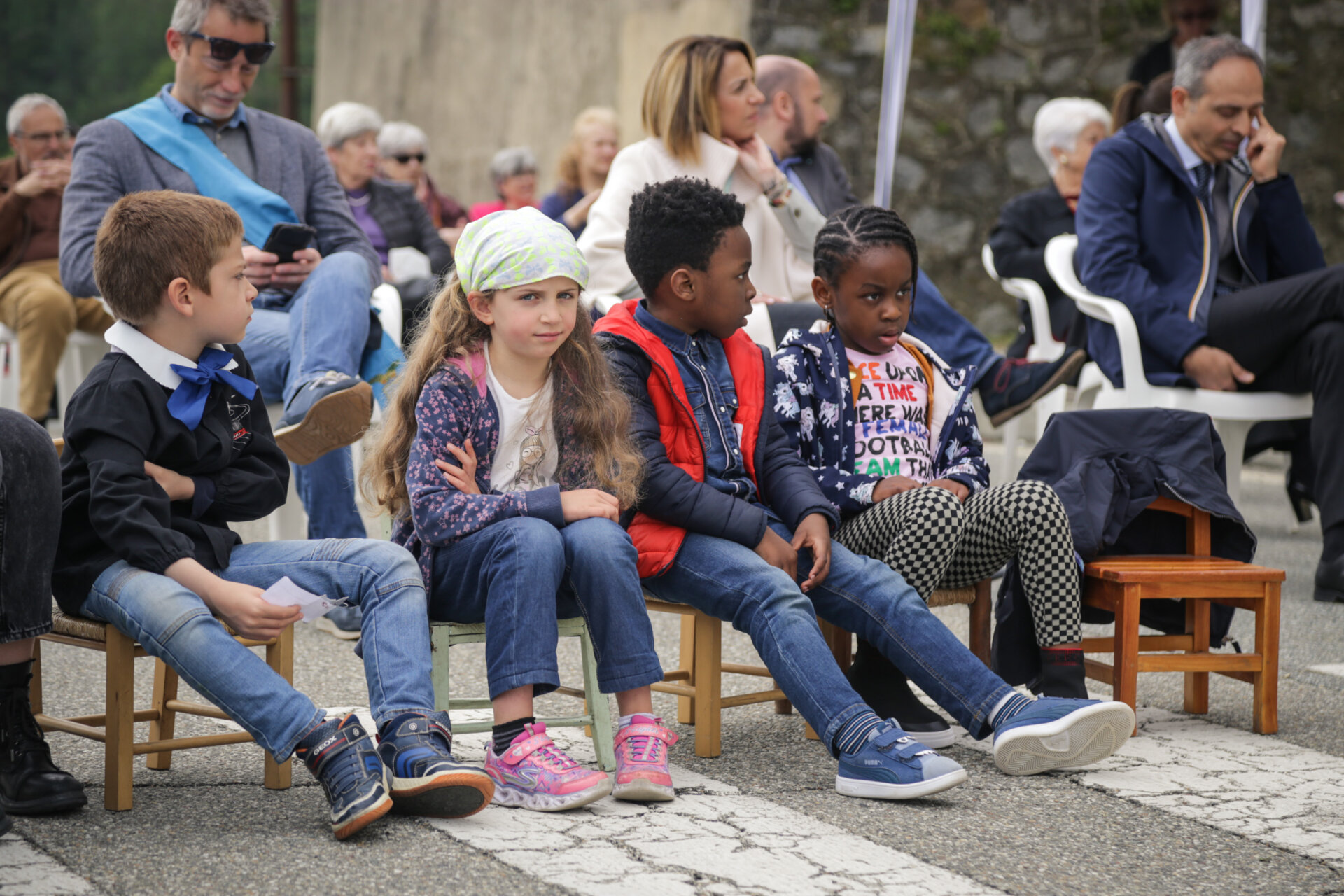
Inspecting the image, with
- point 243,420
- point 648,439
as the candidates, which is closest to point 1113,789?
point 648,439

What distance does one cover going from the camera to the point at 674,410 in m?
2.96

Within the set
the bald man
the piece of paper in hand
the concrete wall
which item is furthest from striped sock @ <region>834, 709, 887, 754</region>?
the concrete wall

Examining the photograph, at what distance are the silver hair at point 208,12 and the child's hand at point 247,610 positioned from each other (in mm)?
2152

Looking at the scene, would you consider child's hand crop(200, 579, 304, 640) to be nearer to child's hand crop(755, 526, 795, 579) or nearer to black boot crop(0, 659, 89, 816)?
black boot crop(0, 659, 89, 816)

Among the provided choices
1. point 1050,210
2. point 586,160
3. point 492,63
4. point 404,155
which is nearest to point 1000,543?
point 1050,210

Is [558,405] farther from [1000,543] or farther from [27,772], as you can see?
[27,772]

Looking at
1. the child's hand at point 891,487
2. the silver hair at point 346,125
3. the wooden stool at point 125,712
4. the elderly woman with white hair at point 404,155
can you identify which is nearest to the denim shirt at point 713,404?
the child's hand at point 891,487

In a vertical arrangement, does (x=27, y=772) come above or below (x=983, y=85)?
below

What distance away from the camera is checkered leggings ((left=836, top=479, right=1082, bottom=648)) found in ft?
9.67

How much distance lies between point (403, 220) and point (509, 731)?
4.38 m

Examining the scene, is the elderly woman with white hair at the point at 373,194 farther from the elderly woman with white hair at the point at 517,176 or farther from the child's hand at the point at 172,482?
the child's hand at the point at 172,482

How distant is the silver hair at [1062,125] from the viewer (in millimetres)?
6426

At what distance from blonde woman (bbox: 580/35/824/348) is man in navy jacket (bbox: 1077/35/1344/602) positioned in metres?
0.99

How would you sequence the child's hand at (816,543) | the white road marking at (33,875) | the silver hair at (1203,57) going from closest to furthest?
1. the white road marking at (33,875)
2. the child's hand at (816,543)
3. the silver hair at (1203,57)
